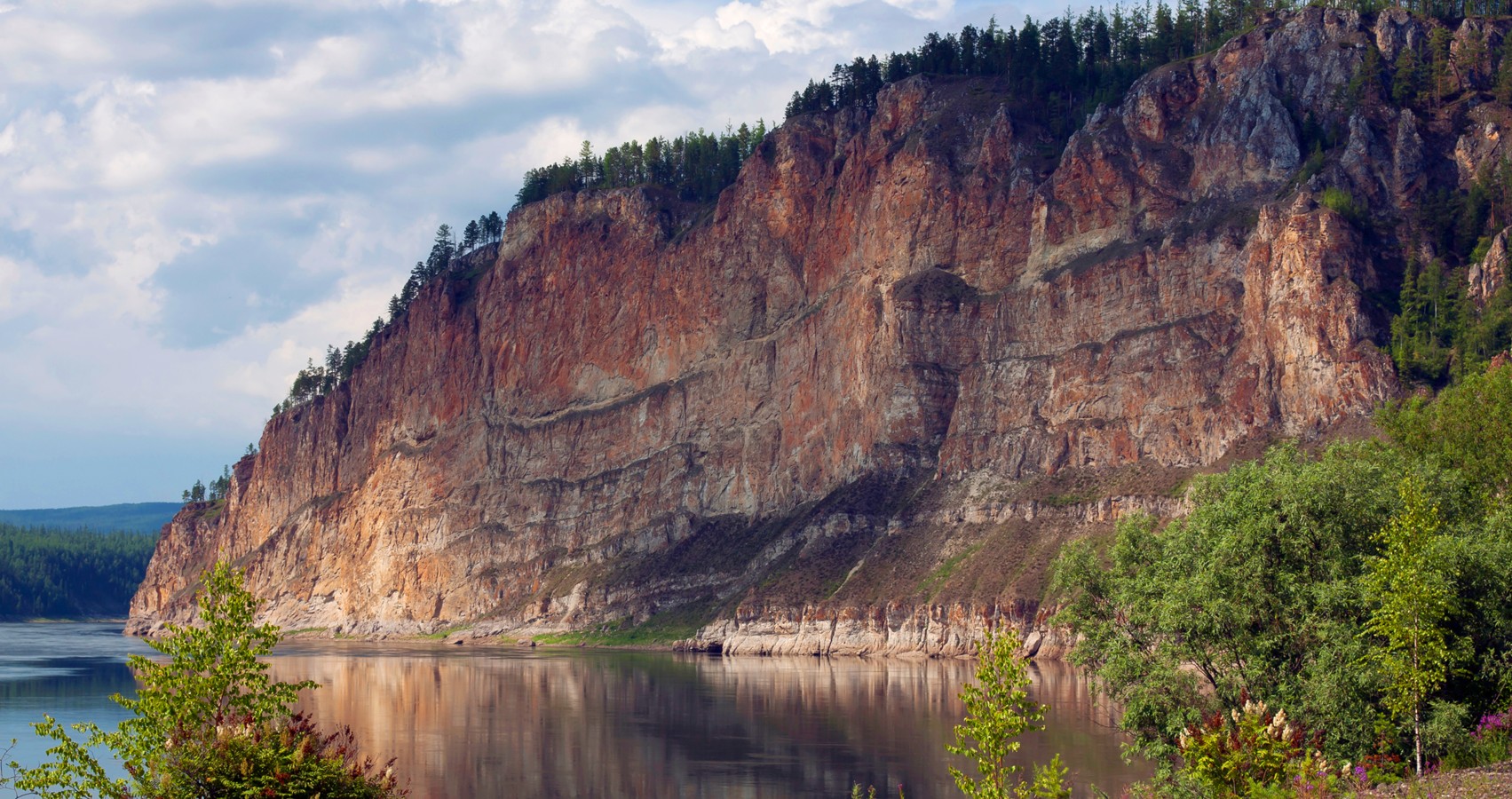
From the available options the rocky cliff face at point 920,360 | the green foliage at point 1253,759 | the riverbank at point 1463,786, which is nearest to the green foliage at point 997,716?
the green foliage at point 1253,759

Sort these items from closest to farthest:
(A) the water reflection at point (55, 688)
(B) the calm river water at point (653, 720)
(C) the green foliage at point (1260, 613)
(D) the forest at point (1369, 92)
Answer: (C) the green foliage at point (1260, 613), (B) the calm river water at point (653, 720), (A) the water reflection at point (55, 688), (D) the forest at point (1369, 92)

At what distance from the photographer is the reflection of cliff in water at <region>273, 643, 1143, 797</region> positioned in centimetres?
5753

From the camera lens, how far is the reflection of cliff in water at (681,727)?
57531mm

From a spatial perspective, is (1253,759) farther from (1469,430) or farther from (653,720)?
(653,720)

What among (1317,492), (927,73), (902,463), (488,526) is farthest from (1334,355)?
(488,526)

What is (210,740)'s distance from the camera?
27.3 metres

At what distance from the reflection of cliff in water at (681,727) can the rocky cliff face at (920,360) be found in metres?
24.0

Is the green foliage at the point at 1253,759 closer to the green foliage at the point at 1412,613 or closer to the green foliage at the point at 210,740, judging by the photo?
the green foliage at the point at 1412,613

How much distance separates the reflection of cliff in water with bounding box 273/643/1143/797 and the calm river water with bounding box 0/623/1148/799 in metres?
0.15

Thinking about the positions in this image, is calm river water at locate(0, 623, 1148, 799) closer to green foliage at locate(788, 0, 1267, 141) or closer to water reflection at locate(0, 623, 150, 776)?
water reflection at locate(0, 623, 150, 776)

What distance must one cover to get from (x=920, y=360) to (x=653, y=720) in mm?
82248

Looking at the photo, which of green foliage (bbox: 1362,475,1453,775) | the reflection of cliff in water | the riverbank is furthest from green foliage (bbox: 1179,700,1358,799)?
the reflection of cliff in water

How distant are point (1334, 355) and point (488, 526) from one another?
109342 millimetres

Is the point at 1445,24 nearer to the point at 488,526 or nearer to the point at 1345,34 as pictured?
the point at 1345,34
